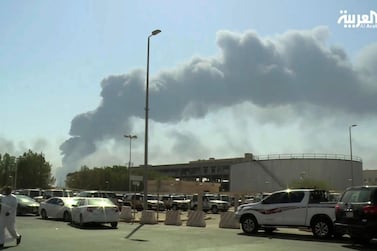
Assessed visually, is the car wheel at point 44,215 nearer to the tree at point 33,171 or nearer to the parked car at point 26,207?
the parked car at point 26,207

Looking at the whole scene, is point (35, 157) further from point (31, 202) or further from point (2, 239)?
point (2, 239)

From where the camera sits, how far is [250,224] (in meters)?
21.9

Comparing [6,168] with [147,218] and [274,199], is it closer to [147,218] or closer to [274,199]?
[147,218]

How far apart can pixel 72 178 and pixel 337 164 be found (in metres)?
66.5

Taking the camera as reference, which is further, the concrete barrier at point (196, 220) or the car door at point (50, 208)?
the car door at point (50, 208)

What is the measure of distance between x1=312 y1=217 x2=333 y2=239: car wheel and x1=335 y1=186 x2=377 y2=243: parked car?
242cm

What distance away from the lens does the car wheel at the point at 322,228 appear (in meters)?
19.6

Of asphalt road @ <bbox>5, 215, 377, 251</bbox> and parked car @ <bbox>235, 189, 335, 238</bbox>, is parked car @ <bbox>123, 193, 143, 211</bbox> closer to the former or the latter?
parked car @ <bbox>235, 189, 335, 238</bbox>

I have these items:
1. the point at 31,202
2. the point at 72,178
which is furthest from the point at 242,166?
the point at 31,202

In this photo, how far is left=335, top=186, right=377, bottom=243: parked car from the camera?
15688 millimetres

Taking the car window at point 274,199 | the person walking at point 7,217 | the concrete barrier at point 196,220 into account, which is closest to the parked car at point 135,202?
the concrete barrier at point 196,220

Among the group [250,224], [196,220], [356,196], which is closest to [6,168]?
[196,220]

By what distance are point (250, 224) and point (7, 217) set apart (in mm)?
10587

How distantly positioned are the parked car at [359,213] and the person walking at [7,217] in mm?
10191
